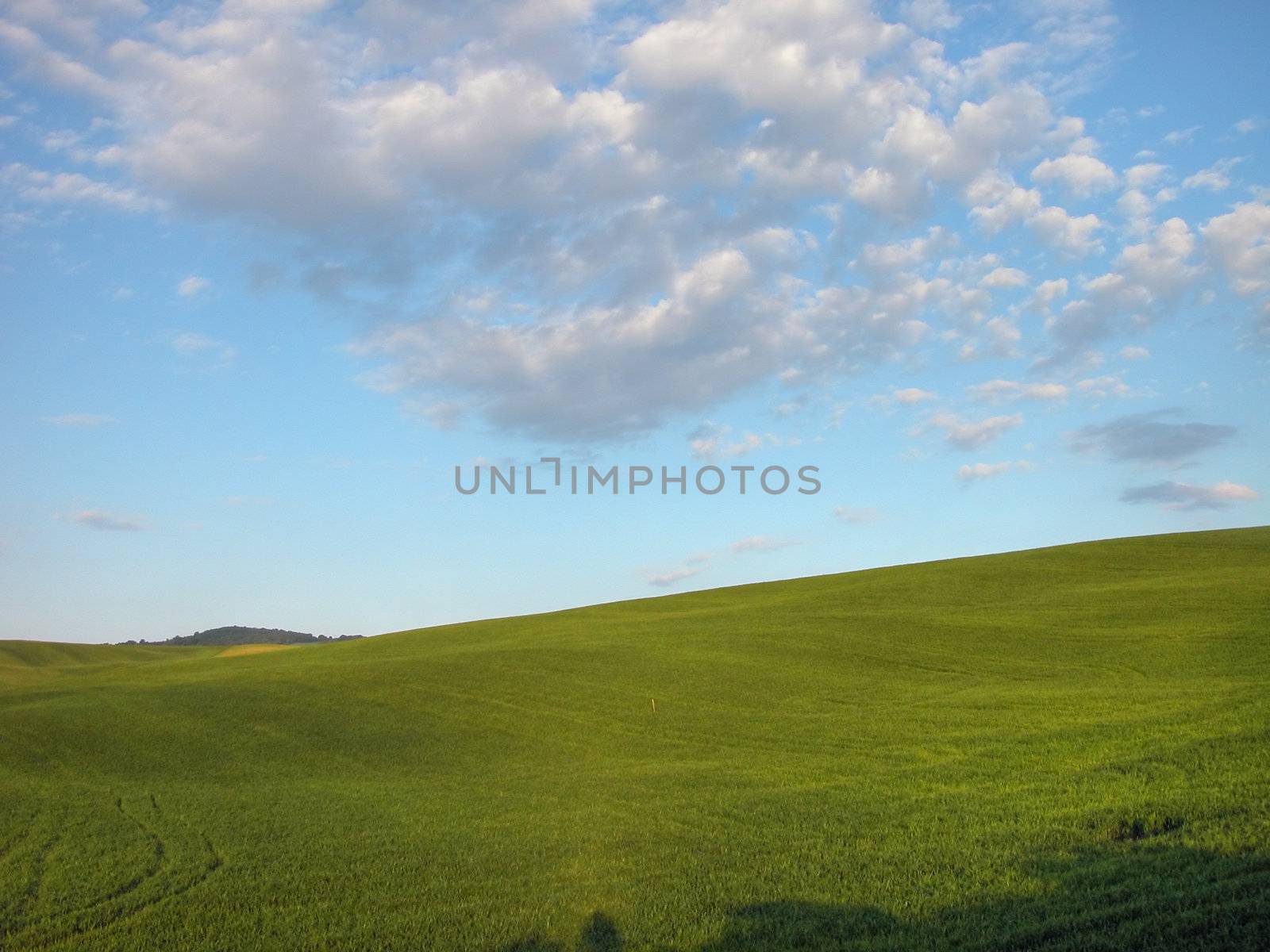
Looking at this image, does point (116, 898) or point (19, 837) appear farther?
point (19, 837)

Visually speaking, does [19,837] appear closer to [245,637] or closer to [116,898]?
[116,898]

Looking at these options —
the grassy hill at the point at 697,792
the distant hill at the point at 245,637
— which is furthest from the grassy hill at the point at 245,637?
the grassy hill at the point at 697,792

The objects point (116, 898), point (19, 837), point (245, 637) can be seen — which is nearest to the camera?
point (116, 898)

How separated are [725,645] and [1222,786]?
23649 millimetres

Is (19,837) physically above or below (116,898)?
below

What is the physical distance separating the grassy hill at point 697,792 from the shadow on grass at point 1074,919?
0.14ft

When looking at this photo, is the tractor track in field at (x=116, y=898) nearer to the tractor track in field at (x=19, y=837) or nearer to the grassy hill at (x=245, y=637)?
the tractor track in field at (x=19, y=837)

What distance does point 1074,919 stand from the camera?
9.10 metres

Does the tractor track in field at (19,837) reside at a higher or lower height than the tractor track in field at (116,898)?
lower

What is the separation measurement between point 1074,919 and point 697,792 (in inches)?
360

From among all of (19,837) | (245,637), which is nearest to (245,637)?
(245,637)

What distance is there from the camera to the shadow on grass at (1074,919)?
8.54 m

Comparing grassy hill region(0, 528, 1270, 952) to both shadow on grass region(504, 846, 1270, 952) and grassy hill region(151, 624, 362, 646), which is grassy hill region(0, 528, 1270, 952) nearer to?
shadow on grass region(504, 846, 1270, 952)

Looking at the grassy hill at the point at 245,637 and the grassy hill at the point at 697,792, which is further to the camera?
the grassy hill at the point at 245,637
